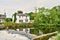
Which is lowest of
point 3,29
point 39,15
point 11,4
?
point 3,29

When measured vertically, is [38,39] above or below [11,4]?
below

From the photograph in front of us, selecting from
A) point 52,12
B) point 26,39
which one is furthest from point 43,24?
point 26,39

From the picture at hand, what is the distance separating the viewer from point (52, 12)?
246 inches

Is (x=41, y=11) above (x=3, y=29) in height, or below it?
above

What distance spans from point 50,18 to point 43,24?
0.42m

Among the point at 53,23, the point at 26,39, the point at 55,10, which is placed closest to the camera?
the point at 26,39

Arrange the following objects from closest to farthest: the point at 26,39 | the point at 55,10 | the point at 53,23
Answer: the point at 26,39
the point at 53,23
the point at 55,10

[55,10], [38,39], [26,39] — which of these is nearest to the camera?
[38,39]

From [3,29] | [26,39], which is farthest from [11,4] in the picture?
[26,39]

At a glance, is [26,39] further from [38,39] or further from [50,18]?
[50,18]

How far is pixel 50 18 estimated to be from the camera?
615 centimetres

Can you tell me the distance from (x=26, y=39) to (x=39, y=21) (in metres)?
2.01

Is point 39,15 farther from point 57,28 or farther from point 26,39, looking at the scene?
point 26,39

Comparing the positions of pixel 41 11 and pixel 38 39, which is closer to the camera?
pixel 38 39
